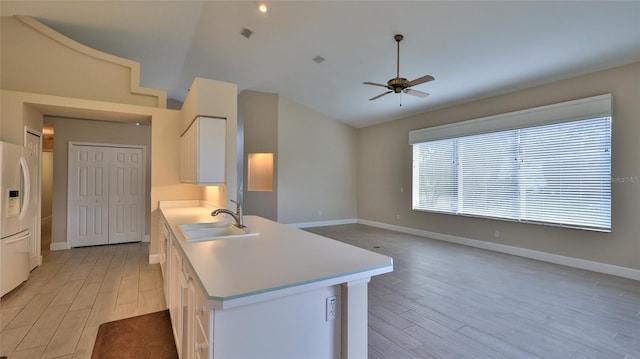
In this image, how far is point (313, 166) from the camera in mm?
8211

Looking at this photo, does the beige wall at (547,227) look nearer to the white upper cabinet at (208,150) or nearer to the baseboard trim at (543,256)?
the baseboard trim at (543,256)

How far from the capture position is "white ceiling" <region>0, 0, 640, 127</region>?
3.64 m

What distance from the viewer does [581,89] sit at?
4477 millimetres

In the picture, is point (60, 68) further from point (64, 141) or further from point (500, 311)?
point (500, 311)

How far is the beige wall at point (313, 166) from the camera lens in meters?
7.70

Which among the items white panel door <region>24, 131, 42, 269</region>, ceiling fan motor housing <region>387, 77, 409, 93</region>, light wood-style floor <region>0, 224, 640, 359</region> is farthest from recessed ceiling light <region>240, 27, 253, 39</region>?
light wood-style floor <region>0, 224, 640, 359</region>

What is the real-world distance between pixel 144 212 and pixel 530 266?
7.21 metres

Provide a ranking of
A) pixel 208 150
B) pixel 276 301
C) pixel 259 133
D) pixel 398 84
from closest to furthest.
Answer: pixel 276 301 < pixel 208 150 < pixel 398 84 < pixel 259 133

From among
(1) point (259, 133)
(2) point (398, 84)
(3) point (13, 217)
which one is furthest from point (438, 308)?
(1) point (259, 133)

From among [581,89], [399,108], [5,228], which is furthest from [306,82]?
[5,228]

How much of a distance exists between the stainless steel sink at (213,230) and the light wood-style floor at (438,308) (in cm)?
118

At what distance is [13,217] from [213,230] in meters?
2.75

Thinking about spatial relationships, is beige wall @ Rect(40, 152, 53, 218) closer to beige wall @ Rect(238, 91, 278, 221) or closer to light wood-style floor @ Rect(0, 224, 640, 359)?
light wood-style floor @ Rect(0, 224, 640, 359)

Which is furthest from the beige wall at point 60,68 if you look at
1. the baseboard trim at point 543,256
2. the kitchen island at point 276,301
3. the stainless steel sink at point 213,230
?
the baseboard trim at point 543,256
